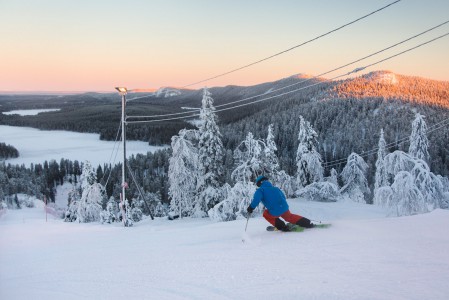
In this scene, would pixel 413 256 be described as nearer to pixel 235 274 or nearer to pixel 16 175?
pixel 235 274

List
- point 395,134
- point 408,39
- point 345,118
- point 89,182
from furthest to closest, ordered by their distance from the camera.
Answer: point 345,118, point 395,134, point 89,182, point 408,39

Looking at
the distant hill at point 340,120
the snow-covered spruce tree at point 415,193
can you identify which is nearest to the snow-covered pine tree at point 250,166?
the snow-covered spruce tree at point 415,193

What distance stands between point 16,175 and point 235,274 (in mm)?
102996

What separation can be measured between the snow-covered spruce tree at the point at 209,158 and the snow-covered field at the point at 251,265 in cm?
1915

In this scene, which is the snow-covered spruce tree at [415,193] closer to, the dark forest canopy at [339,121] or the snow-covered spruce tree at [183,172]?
the snow-covered spruce tree at [183,172]

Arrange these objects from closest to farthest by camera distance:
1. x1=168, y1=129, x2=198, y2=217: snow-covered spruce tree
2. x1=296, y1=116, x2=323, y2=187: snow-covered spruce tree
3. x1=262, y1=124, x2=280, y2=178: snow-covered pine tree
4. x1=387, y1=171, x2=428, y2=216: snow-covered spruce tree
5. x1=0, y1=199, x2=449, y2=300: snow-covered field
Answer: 1. x1=0, y1=199, x2=449, y2=300: snow-covered field
2. x1=387, y1=171, x2=428, y2=216: snow-covered spruce tree
3. x1=262, y1=124, x2=280, y2=178: snow-covered pine tree
4. x1=168, y1=129, x2=198, y2=217: snow-covered spruce tree
5. x1=296, y1=116, x2=323, y2=187: snow-covered spruce tree

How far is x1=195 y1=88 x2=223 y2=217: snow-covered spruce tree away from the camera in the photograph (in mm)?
27500

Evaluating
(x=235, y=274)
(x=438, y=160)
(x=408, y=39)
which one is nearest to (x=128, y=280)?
(x=235, y=274)

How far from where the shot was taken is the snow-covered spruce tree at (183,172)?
2986 cm

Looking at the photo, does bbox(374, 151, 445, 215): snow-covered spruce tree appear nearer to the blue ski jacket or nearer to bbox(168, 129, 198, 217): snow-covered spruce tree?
the blue ski jacket

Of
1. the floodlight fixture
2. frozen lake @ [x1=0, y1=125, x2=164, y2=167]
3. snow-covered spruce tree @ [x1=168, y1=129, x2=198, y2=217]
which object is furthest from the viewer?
frozen lake @ [x1=0, y1=125, x2=164, y2=167]

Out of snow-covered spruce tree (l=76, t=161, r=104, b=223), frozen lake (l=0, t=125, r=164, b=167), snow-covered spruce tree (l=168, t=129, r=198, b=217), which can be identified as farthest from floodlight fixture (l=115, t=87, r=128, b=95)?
frozen lake (l=0, t=125, r=164, b=167)

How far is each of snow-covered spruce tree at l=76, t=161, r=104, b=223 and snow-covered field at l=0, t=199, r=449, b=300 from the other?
3054 centimetres

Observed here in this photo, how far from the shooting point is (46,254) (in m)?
7.85
